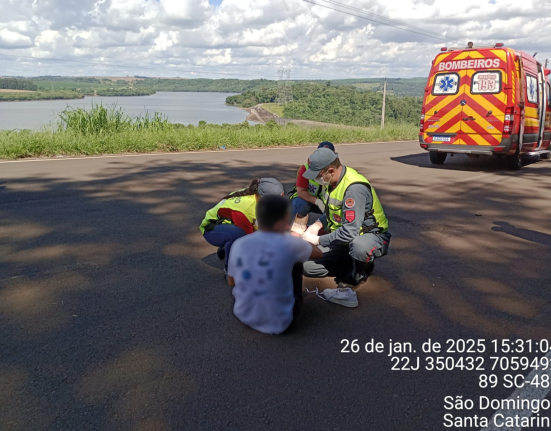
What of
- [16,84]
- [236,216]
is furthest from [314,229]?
[16,84]

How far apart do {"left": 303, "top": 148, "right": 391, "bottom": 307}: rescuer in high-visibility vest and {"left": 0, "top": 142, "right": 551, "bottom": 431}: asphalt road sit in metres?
0.23

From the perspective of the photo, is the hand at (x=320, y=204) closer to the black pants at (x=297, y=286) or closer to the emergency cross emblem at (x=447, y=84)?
the black pants at (x=297, y=286)

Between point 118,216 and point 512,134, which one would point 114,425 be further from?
point 512,134

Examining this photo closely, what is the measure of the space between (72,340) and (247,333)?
1208mm

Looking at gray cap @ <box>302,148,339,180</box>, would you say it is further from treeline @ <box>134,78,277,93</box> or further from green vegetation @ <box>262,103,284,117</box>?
treeline @ <box>134,78,277,93</box>

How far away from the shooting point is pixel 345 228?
4281mm

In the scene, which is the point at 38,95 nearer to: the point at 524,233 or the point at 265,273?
the point at 524,233

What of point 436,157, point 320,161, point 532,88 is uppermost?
point 532,88

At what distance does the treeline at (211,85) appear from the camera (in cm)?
6899

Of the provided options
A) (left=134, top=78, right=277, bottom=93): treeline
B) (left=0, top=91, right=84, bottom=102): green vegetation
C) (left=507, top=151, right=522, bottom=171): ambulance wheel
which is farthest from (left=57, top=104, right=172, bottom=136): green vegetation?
(left=134, top=78, right=277, bottom=93): treeline

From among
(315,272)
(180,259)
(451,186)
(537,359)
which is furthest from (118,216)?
(451,186)

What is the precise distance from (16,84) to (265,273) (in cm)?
3274

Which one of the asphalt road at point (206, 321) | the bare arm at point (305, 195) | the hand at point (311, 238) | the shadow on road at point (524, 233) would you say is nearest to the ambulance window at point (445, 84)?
the asphalt road at point (206, 321)

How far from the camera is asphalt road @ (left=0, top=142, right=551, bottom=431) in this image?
288 cm
